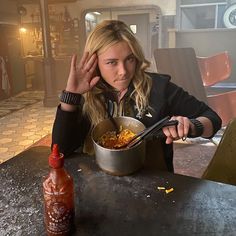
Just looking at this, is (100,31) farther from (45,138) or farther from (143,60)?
(45,138)

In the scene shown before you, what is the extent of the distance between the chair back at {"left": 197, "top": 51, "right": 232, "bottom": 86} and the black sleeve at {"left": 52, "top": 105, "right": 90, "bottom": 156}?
2715 mm

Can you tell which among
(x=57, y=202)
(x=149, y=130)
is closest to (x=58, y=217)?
(x=57, y=202)

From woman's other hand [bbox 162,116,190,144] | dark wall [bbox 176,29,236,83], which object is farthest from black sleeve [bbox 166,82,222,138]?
dark wall [bbox 176,29,236,83]

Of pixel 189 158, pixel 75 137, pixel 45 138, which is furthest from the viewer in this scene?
pixel 45 138

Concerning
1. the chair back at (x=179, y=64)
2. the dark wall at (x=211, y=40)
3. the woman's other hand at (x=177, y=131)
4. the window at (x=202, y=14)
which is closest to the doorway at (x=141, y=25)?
the window at (x=202, y=14)

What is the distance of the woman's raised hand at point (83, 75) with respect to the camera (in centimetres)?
121

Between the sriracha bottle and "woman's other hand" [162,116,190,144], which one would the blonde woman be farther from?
the sriracha bottle

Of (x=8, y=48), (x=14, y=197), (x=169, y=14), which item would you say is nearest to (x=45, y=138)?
(x=14, y=197)

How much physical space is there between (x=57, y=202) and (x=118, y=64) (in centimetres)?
72

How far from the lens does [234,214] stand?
2.64 ft

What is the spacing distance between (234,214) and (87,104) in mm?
758

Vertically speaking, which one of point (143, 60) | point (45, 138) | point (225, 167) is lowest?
point (45, 138)

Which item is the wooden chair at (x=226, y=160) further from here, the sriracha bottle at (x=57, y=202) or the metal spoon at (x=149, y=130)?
the sriracha bottle at (x=57, y=202)

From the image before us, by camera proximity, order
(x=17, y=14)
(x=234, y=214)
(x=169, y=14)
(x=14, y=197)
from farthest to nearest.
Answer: (x=17, y=14) < (x=169, y=14) < (x=14, y=197) < (x=234, y=214)
